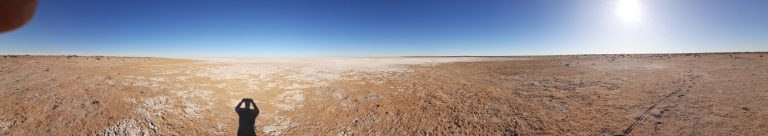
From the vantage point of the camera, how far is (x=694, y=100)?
1191 cm

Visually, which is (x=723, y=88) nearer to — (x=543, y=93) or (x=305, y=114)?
(x=543, y=93)

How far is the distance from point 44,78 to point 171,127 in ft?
34.9

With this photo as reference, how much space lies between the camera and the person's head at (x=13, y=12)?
1.06m

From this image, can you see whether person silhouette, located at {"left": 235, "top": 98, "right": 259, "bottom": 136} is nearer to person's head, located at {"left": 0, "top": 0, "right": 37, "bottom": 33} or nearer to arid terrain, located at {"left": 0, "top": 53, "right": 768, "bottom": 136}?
arid terrain, located at {"left": 0, "top": 53, "right": 768, "bottom": 136}

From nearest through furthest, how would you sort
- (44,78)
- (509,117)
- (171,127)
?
(171,127) → (509,117) → (44,78)

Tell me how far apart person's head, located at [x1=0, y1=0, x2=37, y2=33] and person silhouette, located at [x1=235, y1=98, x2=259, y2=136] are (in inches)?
367

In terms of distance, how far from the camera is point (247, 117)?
37.0ft

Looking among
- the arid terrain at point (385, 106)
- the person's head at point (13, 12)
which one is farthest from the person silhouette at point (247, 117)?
the person's head at point (13, 12)

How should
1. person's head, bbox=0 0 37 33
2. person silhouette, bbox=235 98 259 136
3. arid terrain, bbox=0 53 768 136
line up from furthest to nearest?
person silhouette, bbox=235 98 259 136 < arid terrain, bbox=0 53 768 136 < person's head, bbox=0 0 37 33

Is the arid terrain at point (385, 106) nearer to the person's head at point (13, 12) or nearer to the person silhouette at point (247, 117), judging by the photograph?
the person silhouette at point (247, 117)

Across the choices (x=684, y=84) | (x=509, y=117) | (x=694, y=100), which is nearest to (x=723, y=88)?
(x=684, y=84)

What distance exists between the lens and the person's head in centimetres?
106

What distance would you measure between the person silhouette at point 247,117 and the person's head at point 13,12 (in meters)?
9.32

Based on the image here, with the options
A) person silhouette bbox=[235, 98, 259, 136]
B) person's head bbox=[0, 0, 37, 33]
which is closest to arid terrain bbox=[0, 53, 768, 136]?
person silhouette bbox=[235, 98, 259, 136]
